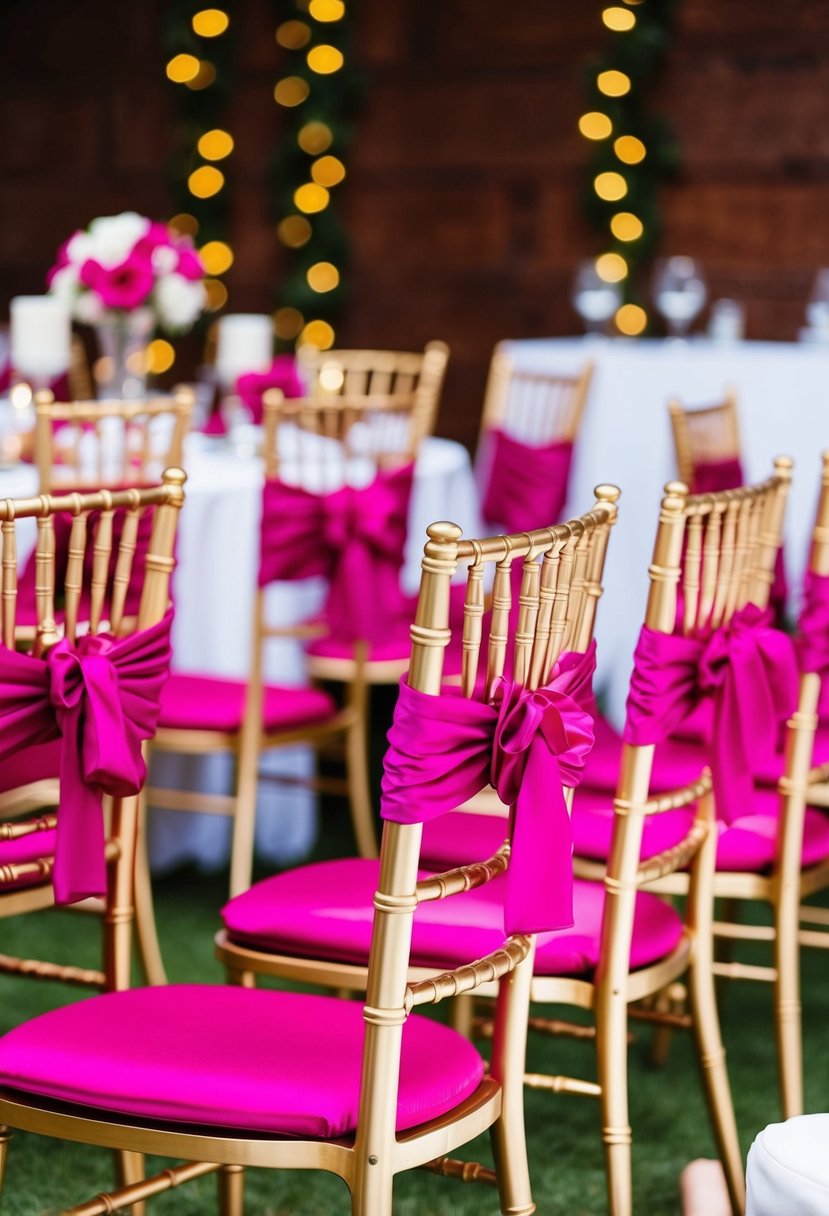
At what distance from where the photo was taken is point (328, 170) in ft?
21.9

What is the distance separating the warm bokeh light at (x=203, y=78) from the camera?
6801mm

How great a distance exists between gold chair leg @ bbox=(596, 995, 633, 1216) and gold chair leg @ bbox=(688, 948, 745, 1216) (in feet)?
0.66

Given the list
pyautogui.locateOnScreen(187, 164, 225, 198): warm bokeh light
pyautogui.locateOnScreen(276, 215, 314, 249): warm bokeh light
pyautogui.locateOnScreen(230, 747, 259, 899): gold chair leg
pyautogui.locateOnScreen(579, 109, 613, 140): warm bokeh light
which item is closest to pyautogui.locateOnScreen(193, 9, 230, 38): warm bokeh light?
pyautogui.locateOnScreen(187, 164, 225, 198): warm bokeh light

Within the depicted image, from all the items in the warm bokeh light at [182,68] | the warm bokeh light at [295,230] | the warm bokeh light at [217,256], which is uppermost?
the warm bokeh light at [182,68]

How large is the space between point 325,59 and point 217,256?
91 centimetres

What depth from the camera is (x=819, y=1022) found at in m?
2.97

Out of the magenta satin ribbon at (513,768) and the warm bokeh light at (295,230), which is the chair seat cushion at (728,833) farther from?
the warm bokeh light at (295,230)

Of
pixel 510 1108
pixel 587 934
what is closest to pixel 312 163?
pixel 587 934

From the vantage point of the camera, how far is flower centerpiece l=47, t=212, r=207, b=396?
375 centimetres

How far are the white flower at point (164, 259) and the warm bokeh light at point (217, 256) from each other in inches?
126

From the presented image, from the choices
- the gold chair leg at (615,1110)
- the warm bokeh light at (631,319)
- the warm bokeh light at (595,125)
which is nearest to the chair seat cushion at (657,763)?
the gold chair leg at (615,1110)

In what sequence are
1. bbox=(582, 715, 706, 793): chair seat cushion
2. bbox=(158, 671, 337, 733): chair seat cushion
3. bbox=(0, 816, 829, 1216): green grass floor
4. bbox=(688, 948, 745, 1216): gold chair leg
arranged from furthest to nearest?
1. bbox=(158, 671, 337, 733): chair seat cushion
2. bbox=(582, 715, 706, 793): chair seat cushion
3. bbox=(0, 816, 829, 1216): green grass floor
4. bbox=(688, 948, 745, 1216): gold chair leg

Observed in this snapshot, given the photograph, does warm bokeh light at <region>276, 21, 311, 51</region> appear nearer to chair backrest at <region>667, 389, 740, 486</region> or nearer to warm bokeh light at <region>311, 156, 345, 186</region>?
warm bokeh light at <region>311, 156, 345, 186</region>

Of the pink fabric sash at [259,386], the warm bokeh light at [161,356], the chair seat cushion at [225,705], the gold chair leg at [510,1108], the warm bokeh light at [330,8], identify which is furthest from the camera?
the warm bokeh light at [161,356]
